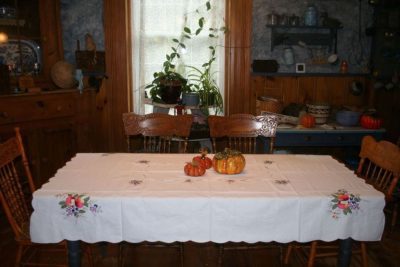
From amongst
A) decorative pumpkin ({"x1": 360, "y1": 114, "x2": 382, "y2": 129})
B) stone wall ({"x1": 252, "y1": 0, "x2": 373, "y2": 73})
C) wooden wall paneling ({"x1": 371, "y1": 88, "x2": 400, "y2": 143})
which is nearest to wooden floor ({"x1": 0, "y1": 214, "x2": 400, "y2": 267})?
decorative pumpkin ({"x1": 360, "y1": 114, "x2": 382, "y2": 129})

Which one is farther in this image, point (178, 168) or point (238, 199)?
point (178, 168)

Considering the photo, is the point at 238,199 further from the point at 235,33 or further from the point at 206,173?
the point at 235,33

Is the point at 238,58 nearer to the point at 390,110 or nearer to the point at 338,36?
the point at 338,36

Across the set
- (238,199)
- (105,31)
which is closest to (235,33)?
(105,31)

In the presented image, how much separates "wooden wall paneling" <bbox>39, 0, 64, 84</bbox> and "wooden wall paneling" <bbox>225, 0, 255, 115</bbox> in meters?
1.70

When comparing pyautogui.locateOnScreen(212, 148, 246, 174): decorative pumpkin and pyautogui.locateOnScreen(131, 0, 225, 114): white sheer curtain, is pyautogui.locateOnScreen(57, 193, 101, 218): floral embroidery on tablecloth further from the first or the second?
pyautogui.locateOnScreen(131, 0, 225, 114): white sheer curtain

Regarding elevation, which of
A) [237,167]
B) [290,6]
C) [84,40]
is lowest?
[237,167]

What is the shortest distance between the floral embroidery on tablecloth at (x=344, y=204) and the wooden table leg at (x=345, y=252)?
163 mm

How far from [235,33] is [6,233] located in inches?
111

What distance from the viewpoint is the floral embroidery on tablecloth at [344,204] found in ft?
5.95

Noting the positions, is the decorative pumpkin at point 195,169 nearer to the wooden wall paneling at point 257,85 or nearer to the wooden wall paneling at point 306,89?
the wooden wall paneling at point 257,85

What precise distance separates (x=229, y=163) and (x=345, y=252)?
0.70m

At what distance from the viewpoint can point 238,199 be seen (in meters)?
1.78

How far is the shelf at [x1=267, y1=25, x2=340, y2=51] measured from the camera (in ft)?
13.5
